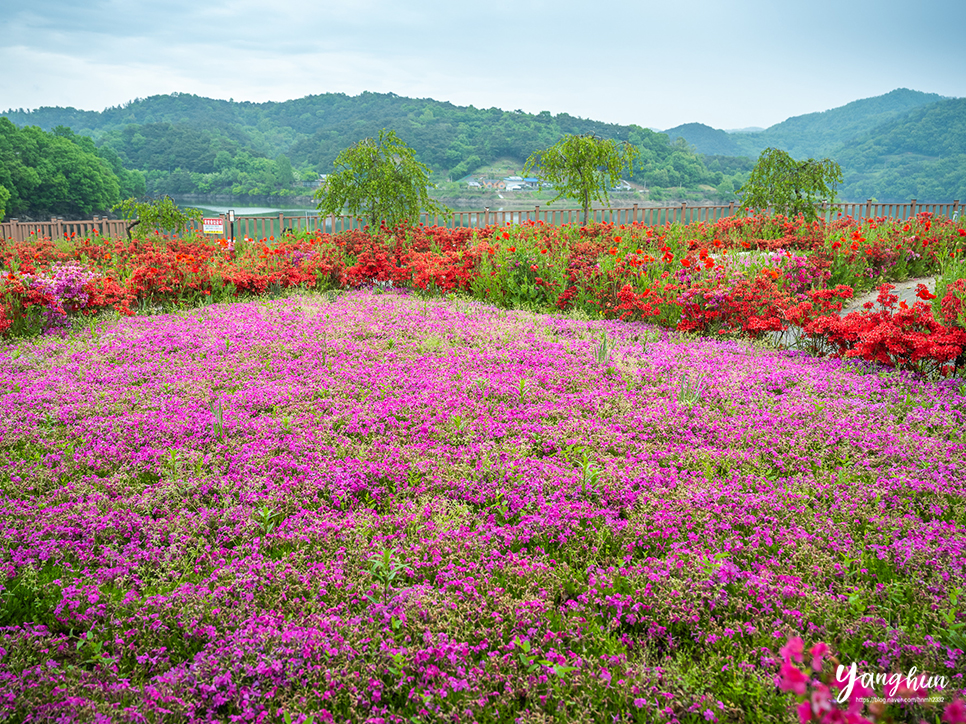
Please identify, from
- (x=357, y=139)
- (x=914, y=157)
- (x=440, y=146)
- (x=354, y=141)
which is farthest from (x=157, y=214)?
(x=914, y=157)

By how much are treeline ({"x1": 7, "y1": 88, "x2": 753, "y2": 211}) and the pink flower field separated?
213 feet

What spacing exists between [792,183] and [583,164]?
609 centimetres

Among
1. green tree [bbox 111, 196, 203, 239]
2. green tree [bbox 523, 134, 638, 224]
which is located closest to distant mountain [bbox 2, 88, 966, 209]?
green tree [bbox 523, 134, 638, 224]

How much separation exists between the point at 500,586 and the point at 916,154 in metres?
129

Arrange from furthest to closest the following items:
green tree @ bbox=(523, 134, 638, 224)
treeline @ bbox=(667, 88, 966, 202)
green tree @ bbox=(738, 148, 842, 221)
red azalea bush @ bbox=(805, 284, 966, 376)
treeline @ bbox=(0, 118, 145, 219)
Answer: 1. treeline @ bbox=(667, 88, 966, 202)
2. treeline @ bbox=(0, 118, 145, 219)
3. green tree @ bbox=(738, 148, 842, 221)
4. green tree @ bbox=(523, 134, 638, 224)
5. red azalea bush @ bbox=(805, 284, 966, 376)

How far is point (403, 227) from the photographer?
37.4 ft

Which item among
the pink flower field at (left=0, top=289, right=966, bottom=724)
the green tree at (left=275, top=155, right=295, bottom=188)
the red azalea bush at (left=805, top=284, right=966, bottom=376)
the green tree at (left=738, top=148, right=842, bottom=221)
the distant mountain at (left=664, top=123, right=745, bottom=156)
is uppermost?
the distant mountain at (left=664, top=123, right=745, bottom=156)

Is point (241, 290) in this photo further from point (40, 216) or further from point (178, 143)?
point (178, 143)

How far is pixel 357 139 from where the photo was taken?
79.8 meters

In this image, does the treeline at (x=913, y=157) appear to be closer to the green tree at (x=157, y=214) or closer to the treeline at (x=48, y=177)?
the treeline at (x=48, y=177)

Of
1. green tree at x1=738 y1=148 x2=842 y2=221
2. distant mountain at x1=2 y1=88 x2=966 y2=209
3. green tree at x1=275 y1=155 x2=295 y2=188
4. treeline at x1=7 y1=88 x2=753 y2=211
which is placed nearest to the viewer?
green tree at x1=738 y1=148 x2=842 y2=221

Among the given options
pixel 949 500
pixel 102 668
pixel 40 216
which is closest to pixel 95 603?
pixel 102 668

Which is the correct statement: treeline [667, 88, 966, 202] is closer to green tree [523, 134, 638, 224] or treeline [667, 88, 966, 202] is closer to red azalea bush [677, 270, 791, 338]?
green tree [523, 134, 638, 224]

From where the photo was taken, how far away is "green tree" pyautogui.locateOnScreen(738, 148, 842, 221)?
1608cm
